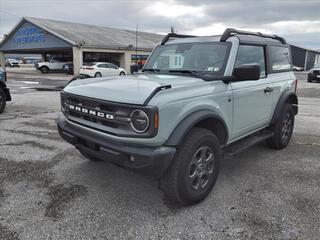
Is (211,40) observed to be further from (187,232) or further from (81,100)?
(187,232)

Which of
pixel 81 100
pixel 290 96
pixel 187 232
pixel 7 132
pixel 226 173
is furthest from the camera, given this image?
pixel 7 132

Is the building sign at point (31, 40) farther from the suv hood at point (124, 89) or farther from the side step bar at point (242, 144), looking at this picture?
the suv hood at point (124, 89)

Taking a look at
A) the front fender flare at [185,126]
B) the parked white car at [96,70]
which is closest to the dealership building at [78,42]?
the parked white car at [96,70]

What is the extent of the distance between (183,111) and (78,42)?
27.6 metres

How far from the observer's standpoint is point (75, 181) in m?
3.94

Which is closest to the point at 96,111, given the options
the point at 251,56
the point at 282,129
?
the point at 251,56

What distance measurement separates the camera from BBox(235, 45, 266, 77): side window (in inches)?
161

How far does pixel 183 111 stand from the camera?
10.00ft

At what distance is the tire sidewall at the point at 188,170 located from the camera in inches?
121

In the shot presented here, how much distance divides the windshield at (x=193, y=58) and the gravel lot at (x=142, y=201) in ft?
5.00

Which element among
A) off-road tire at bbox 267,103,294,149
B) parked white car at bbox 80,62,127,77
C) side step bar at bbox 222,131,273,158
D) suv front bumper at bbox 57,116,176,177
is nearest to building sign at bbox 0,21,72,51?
parked white car at bbox 80,62,127,77

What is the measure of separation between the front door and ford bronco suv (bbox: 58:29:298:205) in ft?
0.04

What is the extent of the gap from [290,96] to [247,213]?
2.84m

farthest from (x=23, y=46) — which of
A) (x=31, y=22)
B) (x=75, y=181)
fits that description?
(x=75, y=181)
